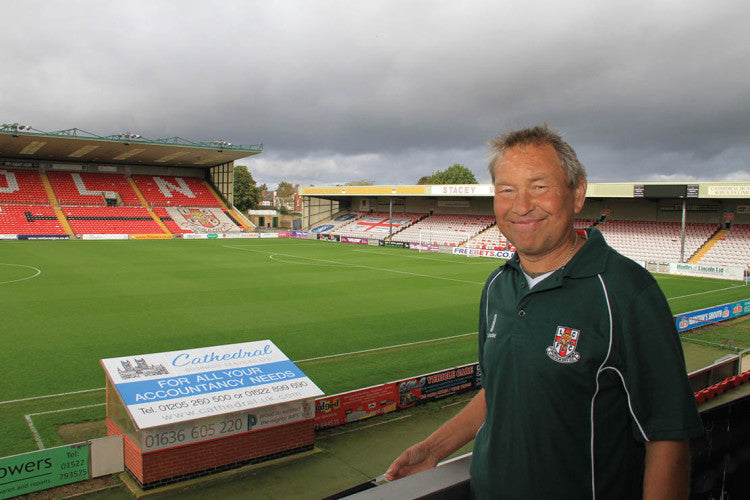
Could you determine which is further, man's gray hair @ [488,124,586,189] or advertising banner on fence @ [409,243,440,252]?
advertising banner on fence @ [409,243,440,252]

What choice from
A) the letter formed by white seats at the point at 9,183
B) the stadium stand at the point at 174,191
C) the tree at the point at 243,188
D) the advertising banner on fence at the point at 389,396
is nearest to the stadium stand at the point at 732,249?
the advertising banner on fence at the point at 389,396

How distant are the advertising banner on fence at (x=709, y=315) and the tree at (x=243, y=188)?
3204 inches

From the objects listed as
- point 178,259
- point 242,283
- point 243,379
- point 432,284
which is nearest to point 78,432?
point 243,379

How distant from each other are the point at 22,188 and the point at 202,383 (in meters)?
59.3

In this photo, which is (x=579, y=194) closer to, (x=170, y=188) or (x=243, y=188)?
(x=170, y=188)

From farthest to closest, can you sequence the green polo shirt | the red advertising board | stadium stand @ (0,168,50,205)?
stadium stand @ (0,168,50,205)
the red advertising board
the green polo shirt

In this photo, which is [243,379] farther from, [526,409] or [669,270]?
[669,270]

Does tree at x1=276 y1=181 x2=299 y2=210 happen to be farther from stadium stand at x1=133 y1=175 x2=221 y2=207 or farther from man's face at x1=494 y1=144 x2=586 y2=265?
man's face at x1=494 y1=144 x2=586 y2=265

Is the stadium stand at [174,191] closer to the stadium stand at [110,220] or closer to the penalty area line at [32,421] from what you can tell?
the stadium stand at [110,220]

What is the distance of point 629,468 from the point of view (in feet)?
5.79

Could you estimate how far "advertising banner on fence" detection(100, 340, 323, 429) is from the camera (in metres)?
7.53

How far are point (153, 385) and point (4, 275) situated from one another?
953 inches

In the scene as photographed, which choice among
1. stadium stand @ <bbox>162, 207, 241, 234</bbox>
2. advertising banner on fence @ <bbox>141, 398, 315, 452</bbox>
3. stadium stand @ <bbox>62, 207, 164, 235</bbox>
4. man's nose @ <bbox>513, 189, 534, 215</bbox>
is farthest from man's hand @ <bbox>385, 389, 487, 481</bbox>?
stadium stand @ <bbox>162, 207, 241, 234</bbox>

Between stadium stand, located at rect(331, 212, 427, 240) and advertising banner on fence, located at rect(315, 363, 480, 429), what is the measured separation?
44.7m
